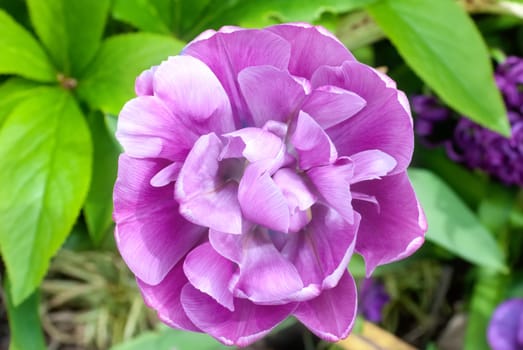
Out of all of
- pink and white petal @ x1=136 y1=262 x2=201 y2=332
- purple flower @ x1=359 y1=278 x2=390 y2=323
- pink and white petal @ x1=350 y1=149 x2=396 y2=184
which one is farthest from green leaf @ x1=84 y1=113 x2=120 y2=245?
purple flower @ x1=359 y1=278 x2=390 y2=323

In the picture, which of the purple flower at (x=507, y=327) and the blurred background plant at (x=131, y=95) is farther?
the purple flower at (x=507, y=327)

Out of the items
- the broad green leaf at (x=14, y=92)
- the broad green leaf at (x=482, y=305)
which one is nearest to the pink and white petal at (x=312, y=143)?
the broad green leaf at (x=14, y=92)

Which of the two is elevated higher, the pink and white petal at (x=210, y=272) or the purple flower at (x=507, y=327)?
the pink and white petal at (x=210, y=272)

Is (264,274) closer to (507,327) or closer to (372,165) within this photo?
(372,165)

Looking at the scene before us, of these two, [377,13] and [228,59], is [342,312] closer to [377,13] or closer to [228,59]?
[228,59]

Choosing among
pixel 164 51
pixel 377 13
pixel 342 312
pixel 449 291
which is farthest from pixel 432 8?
pixel 449 291

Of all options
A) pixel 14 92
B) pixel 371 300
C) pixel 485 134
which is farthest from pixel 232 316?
pixel 371 300

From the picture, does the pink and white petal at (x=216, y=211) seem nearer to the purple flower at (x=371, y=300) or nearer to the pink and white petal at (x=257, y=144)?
the pink and white petal at (x=257, y=144)
